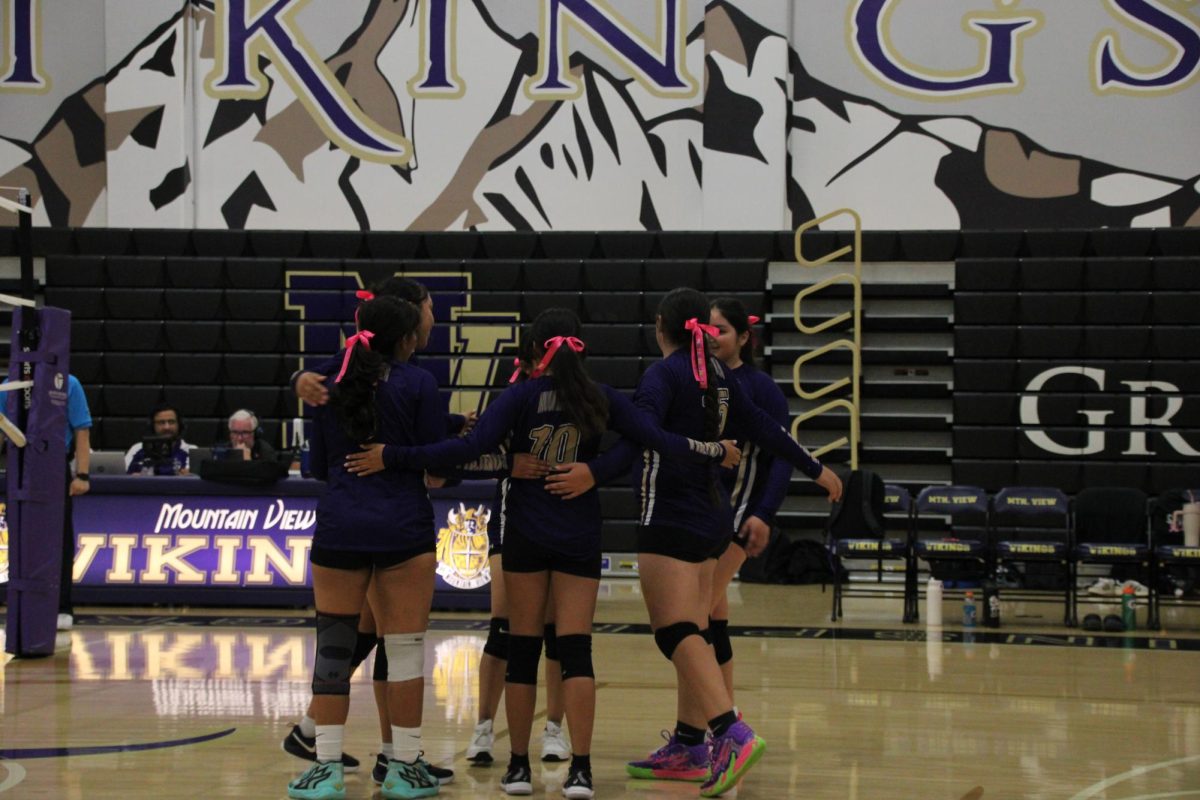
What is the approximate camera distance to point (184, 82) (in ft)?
44.6

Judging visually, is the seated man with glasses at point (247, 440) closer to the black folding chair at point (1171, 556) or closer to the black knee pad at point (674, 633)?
the black knee pad at point (674, 633)

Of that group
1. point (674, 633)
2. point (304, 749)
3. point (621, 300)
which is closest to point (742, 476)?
point (674, 633)

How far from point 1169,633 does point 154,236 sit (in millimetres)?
9578

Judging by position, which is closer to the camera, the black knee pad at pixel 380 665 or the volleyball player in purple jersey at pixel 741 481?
the black knee pad at pixel 380 665

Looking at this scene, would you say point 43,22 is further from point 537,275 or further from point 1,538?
point 1,538

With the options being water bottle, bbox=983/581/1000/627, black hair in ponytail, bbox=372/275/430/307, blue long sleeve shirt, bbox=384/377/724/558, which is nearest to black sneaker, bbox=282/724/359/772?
blue long sleeve shirt, bbox=384/377/724/558

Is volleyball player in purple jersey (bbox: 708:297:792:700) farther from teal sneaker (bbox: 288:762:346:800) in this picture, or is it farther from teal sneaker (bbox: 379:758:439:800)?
teal sneaker (bbox: 288:762:346:800)

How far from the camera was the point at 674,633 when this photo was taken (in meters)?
4.33

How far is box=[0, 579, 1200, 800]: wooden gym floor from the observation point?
4484 mm

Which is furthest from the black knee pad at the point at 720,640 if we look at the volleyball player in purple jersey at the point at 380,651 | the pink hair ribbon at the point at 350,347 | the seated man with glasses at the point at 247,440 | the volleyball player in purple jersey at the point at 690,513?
the seated man with glasses at the point at 247,440

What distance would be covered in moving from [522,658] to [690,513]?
0.71m

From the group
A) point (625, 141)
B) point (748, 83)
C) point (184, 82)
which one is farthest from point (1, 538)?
point (748, 83)

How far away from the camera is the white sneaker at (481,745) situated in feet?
15.5

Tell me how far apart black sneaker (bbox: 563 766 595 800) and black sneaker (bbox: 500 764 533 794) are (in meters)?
0.13
